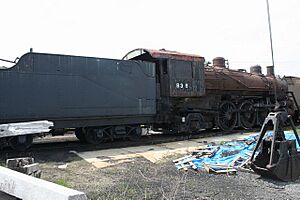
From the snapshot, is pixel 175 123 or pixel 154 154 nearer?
pixel 154 154

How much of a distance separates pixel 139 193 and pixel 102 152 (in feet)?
12.8

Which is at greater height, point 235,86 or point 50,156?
point 235,86

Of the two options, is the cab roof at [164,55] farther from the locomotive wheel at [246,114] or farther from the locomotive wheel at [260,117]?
the locomotive wheel at [260,117]

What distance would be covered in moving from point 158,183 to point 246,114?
9.54 m

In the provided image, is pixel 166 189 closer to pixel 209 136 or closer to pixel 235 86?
pixel 209 136

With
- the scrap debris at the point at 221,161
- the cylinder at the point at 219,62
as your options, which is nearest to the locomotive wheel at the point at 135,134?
the scrap debris at the point at 221,161

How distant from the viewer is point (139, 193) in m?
4.03

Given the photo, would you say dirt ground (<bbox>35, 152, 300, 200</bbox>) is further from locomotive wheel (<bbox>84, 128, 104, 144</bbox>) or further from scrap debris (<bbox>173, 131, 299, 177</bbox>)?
locomotive wheel (<bbox>84, 128, 104, 144</bbox>)

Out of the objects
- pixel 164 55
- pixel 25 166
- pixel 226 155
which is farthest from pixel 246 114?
pixel 25 166

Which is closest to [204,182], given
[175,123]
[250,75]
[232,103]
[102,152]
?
[102,152]

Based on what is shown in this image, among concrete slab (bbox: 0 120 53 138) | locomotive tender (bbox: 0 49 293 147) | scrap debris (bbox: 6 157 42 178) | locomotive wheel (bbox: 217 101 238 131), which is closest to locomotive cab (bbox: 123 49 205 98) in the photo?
locomotive tender (bbox: 0 49 293 147)

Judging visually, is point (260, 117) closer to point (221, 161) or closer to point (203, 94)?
point (203, 94)

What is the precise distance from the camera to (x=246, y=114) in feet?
42.9

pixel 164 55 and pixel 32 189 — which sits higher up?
pixel 164 55
